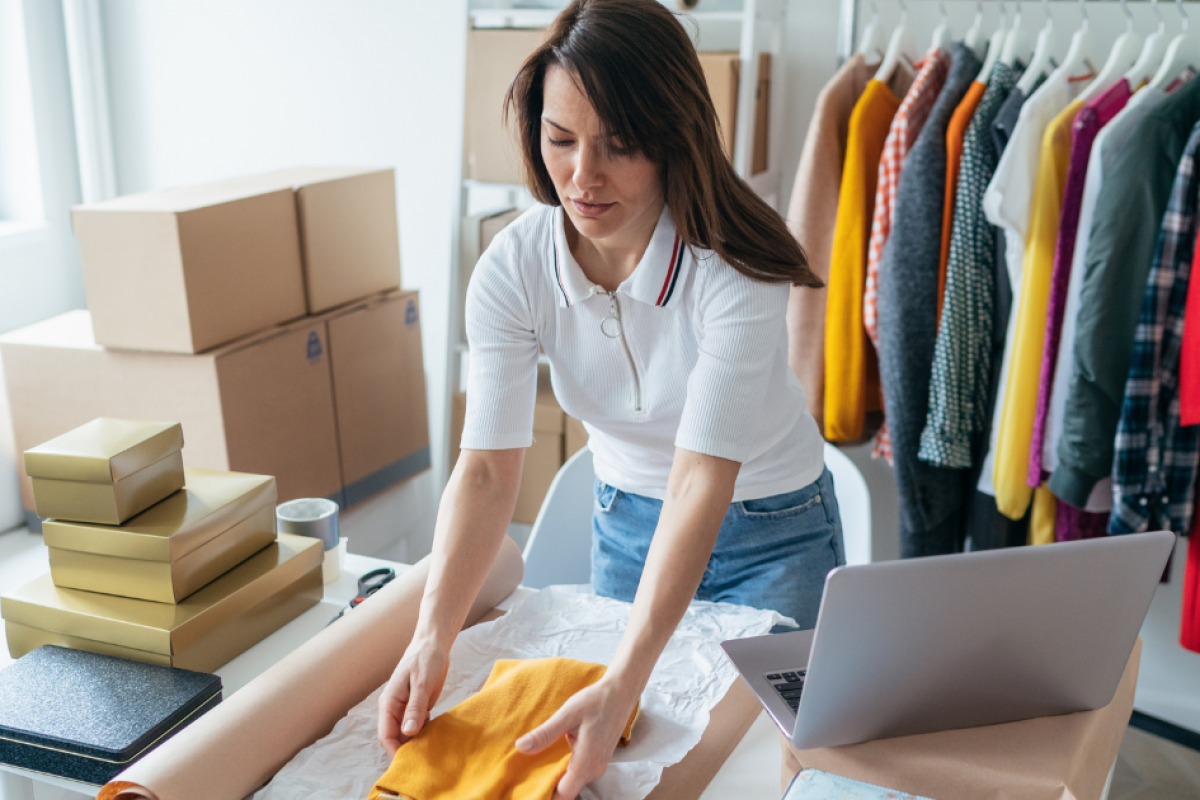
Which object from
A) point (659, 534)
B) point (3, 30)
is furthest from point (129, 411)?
point (3, 30)

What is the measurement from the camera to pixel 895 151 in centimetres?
191

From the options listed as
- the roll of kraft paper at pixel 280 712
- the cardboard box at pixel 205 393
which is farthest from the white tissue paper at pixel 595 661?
the cardboard box at pixel 205 393

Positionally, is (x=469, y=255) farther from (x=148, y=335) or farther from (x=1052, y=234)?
(x=1052, y=234)

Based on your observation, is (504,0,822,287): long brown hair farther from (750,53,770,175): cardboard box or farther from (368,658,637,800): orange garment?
(750,53,770,175): cardboard box

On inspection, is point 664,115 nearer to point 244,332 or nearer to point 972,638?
point 972,638

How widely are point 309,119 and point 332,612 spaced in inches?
72.5

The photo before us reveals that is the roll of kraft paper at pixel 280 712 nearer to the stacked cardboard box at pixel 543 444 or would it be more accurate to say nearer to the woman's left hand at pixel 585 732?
the woman's left hand at pixel 585 732

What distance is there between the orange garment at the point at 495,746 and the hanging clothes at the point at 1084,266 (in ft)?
3.97

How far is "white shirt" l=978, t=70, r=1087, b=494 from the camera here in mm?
1774

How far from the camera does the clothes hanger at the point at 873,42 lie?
2.11m

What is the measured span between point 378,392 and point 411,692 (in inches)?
51.5

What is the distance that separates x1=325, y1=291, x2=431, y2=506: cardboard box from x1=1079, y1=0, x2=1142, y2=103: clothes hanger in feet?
4.46

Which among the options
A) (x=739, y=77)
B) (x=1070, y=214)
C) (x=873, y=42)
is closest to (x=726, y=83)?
(x=739, y=77)

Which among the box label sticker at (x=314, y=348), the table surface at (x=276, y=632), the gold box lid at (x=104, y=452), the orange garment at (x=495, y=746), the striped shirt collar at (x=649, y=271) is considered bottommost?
the table surface at (x=276, y=632)
